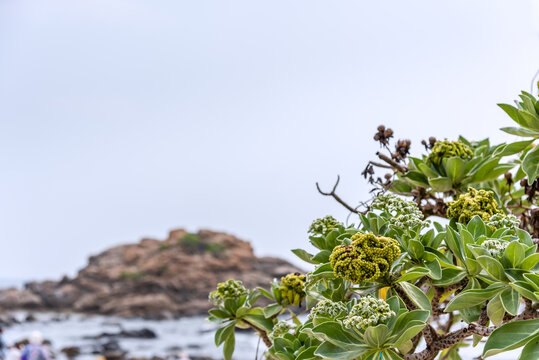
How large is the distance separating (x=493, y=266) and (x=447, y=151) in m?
0.47

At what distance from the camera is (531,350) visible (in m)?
0.61

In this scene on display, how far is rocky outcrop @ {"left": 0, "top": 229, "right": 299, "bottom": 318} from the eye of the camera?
81.0 feet

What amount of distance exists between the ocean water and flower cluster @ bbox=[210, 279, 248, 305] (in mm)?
12010

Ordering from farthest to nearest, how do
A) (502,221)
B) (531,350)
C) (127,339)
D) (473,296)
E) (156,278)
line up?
(156,278)
(127,339)
(502,221)
(473,296)
(531,350)

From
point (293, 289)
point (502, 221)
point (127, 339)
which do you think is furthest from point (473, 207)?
point (127, 339)

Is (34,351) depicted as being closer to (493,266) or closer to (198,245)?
(493,266)

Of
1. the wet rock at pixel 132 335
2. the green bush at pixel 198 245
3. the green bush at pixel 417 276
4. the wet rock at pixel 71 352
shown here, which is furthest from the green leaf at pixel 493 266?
the green bush at pixel 198 245

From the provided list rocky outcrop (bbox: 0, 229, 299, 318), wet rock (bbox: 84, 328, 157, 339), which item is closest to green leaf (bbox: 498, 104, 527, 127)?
wet rock (bbox: 84, 328, 157, 339)

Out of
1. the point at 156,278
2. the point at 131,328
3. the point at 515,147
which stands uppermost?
the point at 156,278

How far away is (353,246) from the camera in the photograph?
0.72 metres

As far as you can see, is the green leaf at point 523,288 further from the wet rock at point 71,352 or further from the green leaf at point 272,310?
the wet rock at point 71,352

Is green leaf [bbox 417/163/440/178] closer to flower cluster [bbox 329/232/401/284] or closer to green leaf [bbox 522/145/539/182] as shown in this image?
green leaf [bbox 522/145/539/182]

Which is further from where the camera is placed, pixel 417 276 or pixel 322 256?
pixel 322 256

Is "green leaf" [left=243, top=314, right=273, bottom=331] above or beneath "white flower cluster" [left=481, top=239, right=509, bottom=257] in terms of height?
above
